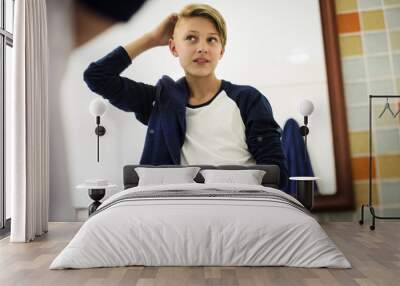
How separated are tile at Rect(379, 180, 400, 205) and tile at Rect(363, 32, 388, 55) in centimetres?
156

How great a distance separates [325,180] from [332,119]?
725 millimetres

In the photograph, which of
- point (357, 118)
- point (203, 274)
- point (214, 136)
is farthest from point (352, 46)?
point (203, 274)

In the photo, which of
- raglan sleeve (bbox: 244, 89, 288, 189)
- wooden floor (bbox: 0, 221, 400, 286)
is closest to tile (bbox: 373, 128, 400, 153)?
raglan sleeve (bbox: 244, 89, 288, 189)

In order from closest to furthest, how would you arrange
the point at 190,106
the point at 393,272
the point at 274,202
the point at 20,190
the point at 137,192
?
the point at 393,272 → the point at 274,202 → the point at 137,192 → the point at 20,190 → the point at 190,106

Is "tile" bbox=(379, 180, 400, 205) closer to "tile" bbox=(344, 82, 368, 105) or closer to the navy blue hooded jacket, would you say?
"tile" bbox=(344, 82, 368, 105)

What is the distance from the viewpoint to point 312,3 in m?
5.82

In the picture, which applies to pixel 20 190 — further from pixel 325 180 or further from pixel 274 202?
pixel 325 180

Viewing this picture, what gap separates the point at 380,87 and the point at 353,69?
0.38m

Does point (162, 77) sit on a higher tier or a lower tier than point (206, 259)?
higher

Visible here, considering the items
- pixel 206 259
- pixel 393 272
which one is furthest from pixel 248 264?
pixel 393 272

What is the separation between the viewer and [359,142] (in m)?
5.76

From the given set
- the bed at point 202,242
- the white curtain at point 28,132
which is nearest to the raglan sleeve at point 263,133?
the bed at point 202,242

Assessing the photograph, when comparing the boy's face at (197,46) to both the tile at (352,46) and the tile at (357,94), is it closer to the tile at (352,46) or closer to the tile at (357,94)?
the tile at (352,46)

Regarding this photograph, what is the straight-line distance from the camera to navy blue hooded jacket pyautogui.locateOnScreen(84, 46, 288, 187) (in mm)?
5645
